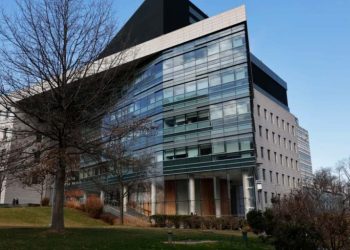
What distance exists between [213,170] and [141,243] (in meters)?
30.5

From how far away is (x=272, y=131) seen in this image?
→ 54.8 meters

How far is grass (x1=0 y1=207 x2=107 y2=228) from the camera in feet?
121

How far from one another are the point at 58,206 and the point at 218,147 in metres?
28.2

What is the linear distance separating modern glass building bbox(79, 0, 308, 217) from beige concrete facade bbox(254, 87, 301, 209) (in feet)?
0.98

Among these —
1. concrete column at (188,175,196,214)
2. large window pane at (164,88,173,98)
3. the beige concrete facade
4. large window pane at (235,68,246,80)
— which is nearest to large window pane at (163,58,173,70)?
large window pane at (164,88,173,98)

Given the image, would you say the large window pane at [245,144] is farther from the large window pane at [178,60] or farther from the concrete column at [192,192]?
the large window pane at [178,60]

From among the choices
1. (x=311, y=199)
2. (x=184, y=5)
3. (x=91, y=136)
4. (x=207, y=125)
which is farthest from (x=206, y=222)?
(x=184, y=5)

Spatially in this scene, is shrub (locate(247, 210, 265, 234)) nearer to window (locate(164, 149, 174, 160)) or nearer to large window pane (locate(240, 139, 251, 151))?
large window pane (locate(240, 139, 251, 151))

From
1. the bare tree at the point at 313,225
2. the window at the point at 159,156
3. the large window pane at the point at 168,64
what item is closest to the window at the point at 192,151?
the window at the point at 159,156

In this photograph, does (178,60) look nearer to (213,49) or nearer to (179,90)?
(179,90)

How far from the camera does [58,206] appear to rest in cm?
1770

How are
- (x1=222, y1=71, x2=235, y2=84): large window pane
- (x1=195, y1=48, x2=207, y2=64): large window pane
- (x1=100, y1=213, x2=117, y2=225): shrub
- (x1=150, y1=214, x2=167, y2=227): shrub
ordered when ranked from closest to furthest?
(x1=150, y1=214, x2=167, y2=227): shrub < (x1=100, y1=213, x2=117, y2=225): shrub < (x1=222, y1=71, x2=235, y2=84): large window pane < (x1=195, y1=48, x2=207, y2=64): large window pane

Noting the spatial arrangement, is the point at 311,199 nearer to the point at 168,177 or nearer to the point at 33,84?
the point at 33,84

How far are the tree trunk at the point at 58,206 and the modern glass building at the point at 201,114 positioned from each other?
24.7 meters
